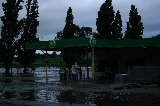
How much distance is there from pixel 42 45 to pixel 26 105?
2039 cm

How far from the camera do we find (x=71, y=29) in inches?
2655

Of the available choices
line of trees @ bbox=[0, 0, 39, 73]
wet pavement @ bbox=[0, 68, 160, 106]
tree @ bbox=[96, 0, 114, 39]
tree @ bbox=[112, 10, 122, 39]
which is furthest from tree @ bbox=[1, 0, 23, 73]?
wet pavement @ bbox=[0, 68, 160, 106]

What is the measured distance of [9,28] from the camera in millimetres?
59438

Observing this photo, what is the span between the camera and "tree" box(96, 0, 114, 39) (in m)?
61.0

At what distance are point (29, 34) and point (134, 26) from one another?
17903 millimetres

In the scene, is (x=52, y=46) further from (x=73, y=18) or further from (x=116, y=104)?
(x=73, y=18)

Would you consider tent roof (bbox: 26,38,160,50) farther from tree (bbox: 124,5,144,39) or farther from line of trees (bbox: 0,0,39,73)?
tree (bbox: 124,5,144,39)

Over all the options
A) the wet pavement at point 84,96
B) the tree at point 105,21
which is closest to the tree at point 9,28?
the tree at point 105,21

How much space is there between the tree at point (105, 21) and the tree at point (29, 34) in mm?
10511

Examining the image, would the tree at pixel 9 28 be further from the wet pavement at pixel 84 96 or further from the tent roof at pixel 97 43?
the wet pavement at pixel 84 96

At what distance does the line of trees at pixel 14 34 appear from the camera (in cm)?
5875

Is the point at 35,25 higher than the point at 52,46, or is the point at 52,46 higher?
the point at 35,25

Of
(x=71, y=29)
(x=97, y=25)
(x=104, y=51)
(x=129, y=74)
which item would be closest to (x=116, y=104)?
(x=129, y=74)

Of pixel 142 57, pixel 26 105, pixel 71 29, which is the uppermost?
pixel 71 29
